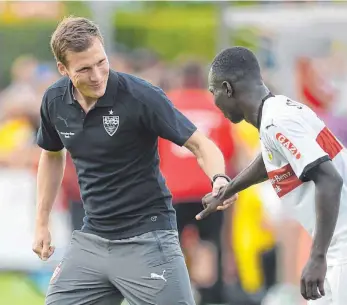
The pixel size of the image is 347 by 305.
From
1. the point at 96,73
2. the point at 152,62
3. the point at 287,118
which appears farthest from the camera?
the point at 152,62

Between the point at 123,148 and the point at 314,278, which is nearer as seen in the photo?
the point at 314,278

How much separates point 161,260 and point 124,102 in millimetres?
877

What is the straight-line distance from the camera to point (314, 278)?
5.25 m

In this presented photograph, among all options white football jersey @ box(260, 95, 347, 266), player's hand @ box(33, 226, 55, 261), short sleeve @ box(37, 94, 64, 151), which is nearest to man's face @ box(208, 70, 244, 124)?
white football jersey @ box(260, 95, 347, 266)

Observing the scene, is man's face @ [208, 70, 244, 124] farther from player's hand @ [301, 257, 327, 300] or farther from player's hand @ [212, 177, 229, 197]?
player's hand @ [301, 257, 327, 300]

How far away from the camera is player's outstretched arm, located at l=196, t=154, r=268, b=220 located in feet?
20.4

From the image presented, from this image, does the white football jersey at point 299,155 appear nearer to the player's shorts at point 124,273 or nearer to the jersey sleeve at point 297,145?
the jersey sleeve at point 297,145

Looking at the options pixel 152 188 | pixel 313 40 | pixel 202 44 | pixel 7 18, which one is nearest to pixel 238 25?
pixel 313 40

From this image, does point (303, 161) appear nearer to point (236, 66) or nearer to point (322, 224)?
point (322, 224)

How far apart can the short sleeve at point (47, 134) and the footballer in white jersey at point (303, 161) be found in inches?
41.2

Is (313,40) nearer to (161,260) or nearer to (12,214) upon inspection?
(12,214)

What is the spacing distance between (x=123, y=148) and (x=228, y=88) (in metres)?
0.73

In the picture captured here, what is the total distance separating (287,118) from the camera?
215 inches

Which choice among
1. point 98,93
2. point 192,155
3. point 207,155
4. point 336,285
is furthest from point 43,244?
point 192,155
